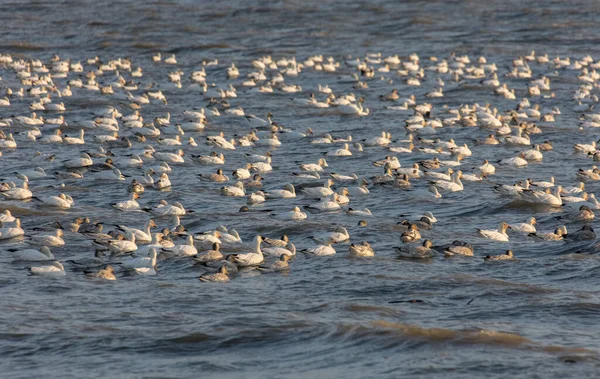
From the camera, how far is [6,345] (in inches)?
562

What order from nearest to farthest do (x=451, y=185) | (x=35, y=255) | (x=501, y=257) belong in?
(x=35, y=255) < (x=501, y=257) < (x=451, y=185)

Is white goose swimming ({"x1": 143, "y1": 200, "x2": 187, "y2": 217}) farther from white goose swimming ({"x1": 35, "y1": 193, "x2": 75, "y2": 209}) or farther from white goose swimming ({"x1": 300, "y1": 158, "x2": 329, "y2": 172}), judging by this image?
white goose swimming ({"x1": 300, "y1": 158, "x2": 329, "y2": 172})

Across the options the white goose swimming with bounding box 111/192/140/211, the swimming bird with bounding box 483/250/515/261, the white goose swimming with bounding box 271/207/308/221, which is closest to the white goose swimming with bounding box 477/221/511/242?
the swimming bird with bounding box 483/250/515/261

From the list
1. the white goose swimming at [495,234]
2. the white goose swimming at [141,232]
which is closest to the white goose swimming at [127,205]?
the white goose swimming at [141,232]

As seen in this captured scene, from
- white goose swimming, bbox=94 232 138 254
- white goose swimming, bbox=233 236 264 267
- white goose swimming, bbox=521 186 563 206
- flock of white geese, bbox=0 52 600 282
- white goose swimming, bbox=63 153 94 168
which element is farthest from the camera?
white goose swimming, bbox=63 153 94 168

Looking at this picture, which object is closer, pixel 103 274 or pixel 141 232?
pixel 103 274

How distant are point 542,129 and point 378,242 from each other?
12.8m

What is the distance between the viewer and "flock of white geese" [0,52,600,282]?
62.3 feet

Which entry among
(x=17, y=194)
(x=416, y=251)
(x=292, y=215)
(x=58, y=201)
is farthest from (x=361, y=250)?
→ (x=17, y=194)

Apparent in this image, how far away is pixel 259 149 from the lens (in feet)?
94.4

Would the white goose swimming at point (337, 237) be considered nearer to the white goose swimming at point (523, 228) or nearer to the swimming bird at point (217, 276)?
the swimming bird at point (217, 276)

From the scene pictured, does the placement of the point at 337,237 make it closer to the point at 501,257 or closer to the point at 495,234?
the point at 495,234

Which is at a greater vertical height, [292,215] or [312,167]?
[292,215]

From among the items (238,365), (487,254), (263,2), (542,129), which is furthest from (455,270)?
(263,2)
